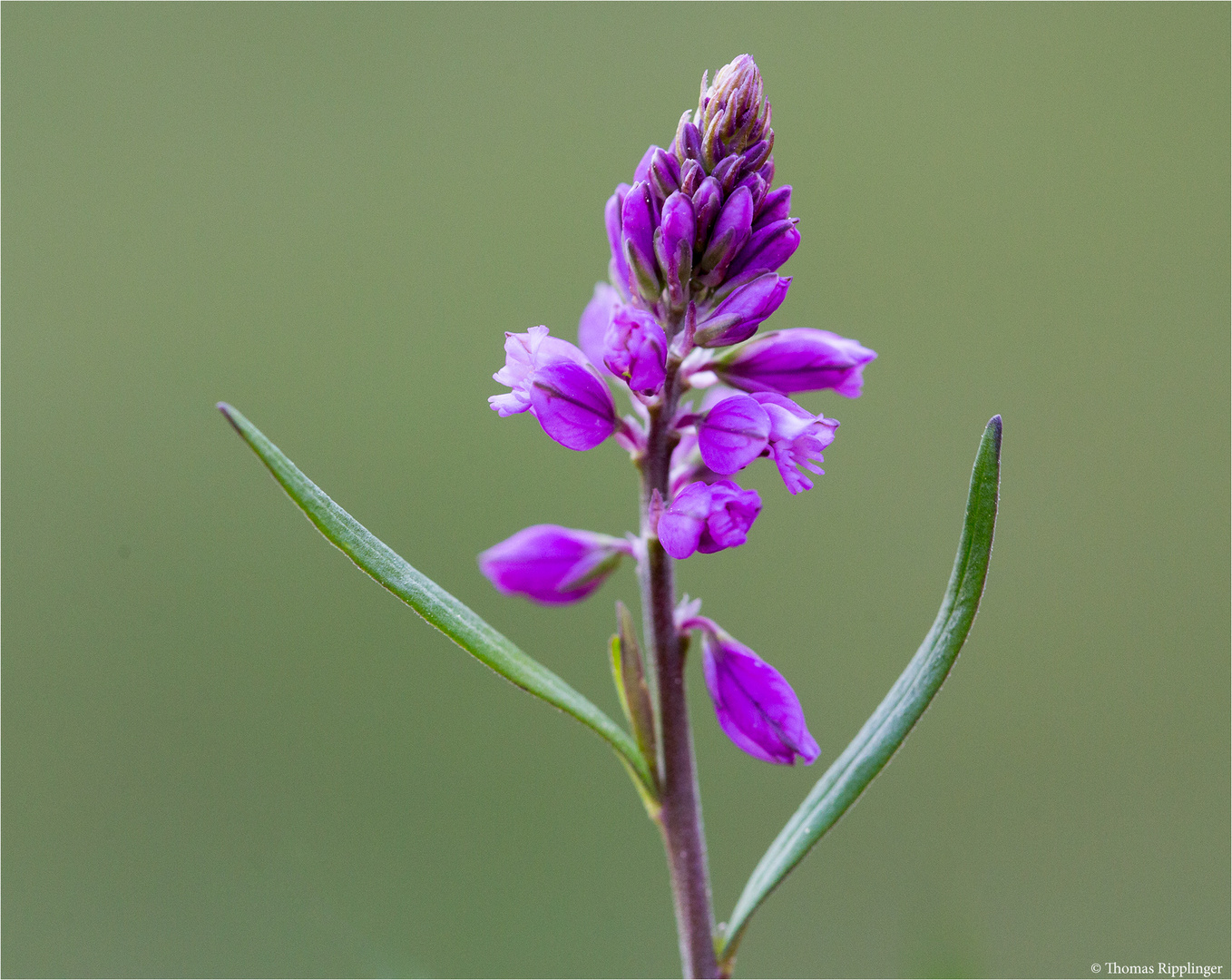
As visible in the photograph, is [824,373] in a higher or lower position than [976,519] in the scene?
higher

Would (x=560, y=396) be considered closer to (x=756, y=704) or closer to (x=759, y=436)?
(x=759, y=436)

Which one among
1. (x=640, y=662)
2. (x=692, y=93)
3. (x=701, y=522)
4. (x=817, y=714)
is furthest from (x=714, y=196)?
(x=692, y=93)

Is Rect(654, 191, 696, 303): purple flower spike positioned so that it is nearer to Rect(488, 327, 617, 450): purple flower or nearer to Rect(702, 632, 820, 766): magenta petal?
Rect(488, 327, 617, 450): purple flower

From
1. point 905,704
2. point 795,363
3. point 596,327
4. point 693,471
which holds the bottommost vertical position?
point 905,704

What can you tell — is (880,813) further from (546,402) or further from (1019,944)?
(546,402)

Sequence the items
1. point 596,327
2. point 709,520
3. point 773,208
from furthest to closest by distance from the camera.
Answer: point 596,327 < point 773,208 < point 709,520

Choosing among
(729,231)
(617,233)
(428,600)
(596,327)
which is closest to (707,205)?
(729,231)

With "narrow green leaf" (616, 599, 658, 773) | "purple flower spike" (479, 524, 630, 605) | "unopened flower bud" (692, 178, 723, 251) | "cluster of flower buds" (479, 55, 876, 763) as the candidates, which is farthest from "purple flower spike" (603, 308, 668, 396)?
"purple flower spike" (479, 524, 630, 605)
